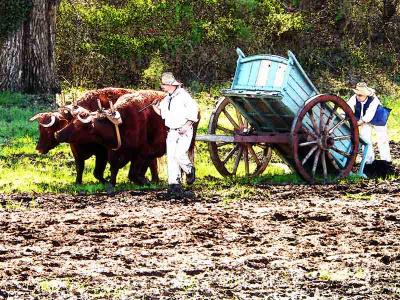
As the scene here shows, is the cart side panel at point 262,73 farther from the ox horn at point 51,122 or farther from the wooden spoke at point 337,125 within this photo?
the ox horn at point 51,122

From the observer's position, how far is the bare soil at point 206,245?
8.96 metres

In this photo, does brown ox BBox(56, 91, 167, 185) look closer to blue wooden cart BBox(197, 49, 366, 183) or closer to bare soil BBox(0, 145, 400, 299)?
blue wooden cart BBox(197, 49, 366, 183)

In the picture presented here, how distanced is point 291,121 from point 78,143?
122 inches

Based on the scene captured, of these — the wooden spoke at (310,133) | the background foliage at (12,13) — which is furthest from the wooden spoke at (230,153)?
the background foliage at (12,13)

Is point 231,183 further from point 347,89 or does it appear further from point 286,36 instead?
point 286,36

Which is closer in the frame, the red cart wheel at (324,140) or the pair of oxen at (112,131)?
the red cart wheel at (324,140)

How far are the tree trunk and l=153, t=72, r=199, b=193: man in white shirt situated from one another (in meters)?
11.9

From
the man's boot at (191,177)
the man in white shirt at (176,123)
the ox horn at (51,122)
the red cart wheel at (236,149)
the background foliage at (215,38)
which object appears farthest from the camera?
the background foliage at (215,38)

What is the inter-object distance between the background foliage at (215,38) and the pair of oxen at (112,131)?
11.4m

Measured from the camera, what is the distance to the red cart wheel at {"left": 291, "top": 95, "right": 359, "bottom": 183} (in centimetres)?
1462

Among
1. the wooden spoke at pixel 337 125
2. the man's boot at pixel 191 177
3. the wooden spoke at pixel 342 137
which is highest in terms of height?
the wooden spoke at pixel 337 125

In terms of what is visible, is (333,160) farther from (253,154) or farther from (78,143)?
(78,143)

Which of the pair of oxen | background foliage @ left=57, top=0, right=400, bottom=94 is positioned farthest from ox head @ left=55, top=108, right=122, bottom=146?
background foliage @ left=57, top=0, right=400, bottom=94

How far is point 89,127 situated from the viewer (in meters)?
14.9
